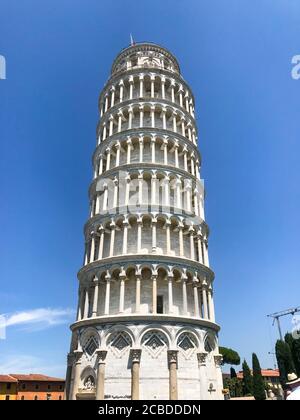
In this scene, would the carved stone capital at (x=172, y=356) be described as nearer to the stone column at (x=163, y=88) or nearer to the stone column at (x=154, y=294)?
the stone column at (x=154, y=294)

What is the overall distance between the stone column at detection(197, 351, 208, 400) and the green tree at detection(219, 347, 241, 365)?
181 ft

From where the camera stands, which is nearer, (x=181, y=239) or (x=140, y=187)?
(x=181, y=239)

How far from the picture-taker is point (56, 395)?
58.3 m

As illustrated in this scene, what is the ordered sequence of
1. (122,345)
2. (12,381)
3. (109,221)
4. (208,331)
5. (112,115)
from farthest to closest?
1. (12,381)
2. (112,115)
3. (109,221)
4. (208,331)
5. (122,345)

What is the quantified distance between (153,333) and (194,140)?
19.3m

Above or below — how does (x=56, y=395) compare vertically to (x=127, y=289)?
below

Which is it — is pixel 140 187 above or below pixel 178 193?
above

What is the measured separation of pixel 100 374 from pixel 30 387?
4497 centimetres

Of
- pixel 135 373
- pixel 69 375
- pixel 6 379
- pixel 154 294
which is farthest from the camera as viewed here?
pixel 6 379

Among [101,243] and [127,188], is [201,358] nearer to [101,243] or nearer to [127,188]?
[101,243]

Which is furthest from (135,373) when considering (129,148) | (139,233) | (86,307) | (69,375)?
(129,148)

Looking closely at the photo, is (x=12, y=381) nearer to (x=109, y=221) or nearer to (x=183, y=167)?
(x=109, y=221)

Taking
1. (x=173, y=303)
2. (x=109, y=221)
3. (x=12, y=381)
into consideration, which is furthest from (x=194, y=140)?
(x=12, y=381)

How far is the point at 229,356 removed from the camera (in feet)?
237
